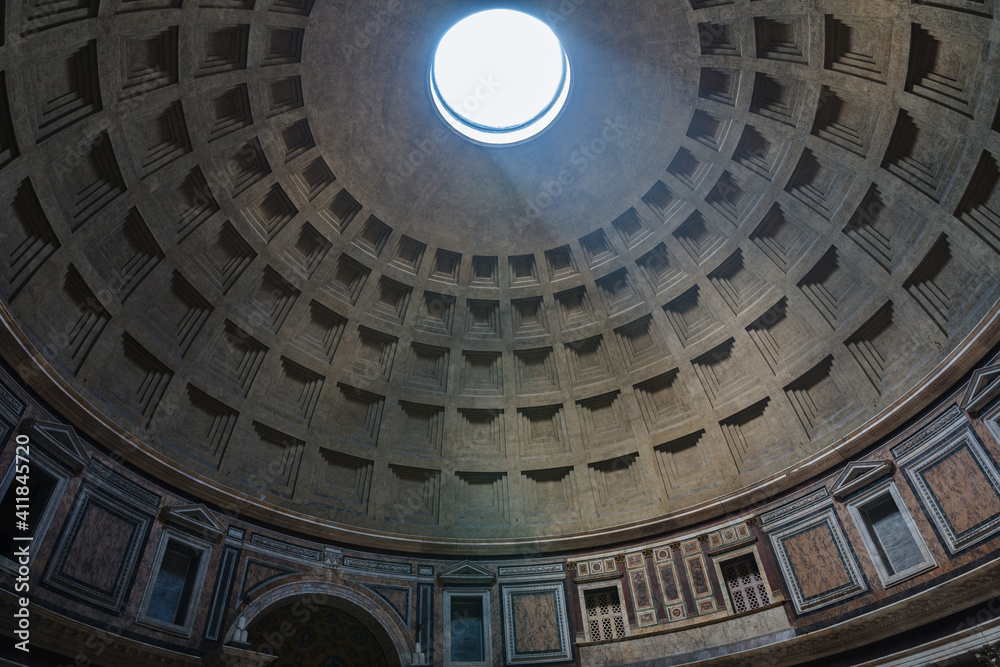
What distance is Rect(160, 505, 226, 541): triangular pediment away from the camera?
55.3 ft

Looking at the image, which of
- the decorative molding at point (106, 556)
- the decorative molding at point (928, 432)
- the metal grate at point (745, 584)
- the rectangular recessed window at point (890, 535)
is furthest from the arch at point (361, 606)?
the decorative molding at point (928, 432)

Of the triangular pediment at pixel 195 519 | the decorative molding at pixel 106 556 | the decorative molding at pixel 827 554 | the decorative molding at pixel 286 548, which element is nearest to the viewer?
the decorative molding at pixel 106 556

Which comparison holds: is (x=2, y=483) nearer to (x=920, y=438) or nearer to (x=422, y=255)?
(x=422, y=255)

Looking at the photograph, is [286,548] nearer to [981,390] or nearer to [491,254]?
[491,254]

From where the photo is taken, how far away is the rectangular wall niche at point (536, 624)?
1889 centimetres

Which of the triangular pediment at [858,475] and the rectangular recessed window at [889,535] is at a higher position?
the triangular pediment at [858,475]

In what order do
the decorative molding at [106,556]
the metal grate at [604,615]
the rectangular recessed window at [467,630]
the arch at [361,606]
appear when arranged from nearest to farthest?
the decorative molding at [106,556]
the arch at [361,606]
the rectangular recessed window at [467,630]
the metal grate at [604,615]

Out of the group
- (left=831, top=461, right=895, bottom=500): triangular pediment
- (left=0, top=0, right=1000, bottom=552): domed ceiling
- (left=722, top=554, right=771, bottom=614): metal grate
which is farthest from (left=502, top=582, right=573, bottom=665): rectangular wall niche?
(left=831, top=461, right=895, bottom=500): triangular pediment

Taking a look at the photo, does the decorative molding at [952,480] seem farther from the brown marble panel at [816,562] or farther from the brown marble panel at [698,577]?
the brown marble panel at [698,577]

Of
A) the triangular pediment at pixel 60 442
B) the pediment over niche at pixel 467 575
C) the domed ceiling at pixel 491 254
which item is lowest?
the pediment over niche at pixel 467 575

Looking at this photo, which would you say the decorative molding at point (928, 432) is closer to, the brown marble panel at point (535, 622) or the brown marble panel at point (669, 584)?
the brown marble panel at point (669, 584)

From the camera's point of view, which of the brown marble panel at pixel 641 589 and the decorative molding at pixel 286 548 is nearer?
the decorative molding at pixel 286 548

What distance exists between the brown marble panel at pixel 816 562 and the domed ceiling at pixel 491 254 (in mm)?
1640

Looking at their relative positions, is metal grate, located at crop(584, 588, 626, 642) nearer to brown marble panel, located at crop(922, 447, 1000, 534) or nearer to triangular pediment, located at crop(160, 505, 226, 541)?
brown marble panel, located at crop(922, 447, 1000, 534)
